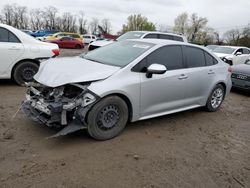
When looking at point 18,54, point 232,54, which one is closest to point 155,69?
point 18,54

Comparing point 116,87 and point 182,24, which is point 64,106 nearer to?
point 116,87

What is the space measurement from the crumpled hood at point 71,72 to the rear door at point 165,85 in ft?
2.10

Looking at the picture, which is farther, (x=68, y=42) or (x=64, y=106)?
(x=68, y=42)

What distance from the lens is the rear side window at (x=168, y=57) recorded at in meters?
4.06

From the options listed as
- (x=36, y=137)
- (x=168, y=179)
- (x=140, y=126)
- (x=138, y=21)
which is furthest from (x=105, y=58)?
(x=138, y=21)

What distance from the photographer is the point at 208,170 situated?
3066mm

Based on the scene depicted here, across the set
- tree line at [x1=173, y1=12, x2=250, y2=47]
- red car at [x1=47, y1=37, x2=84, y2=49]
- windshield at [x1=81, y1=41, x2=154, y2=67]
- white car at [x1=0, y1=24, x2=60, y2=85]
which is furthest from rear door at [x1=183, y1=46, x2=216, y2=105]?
tree line at [x1=173, y1=12, x2=250, y2=47]

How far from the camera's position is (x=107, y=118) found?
3.56 metres


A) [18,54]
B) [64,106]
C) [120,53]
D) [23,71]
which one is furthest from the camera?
[23,71]

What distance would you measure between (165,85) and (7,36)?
14.3 ft

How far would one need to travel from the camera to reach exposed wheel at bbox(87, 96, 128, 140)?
338 cm

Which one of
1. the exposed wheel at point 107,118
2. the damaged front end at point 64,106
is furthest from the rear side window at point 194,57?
the damaged front end at point 64,106

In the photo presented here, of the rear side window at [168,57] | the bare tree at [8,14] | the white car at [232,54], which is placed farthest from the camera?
the bare tree at [8,14]

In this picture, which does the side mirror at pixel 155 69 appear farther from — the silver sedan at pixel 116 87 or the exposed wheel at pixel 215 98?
the exposed wheel at pixel 215 98
